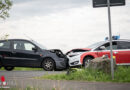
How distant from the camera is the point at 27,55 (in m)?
17.8

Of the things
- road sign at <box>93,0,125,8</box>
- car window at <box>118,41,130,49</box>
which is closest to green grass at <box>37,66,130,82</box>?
road sign at <box>93,0,125,8</box>

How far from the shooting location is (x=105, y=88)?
9.74m

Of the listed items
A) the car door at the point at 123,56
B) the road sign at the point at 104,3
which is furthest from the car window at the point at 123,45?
the road sign at the point at 104,3

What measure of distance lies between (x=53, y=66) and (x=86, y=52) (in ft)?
6.46

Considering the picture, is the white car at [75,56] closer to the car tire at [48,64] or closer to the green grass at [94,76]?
the car tire at [48,64]

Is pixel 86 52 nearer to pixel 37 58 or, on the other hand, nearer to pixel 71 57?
pixel 71 57

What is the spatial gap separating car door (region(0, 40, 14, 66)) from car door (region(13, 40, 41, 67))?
0.90 feet

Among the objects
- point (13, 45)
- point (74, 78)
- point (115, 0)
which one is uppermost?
point (115, 0)

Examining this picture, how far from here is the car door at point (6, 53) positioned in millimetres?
17922

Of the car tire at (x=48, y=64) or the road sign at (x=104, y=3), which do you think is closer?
the road sign at (x=104, y=3)

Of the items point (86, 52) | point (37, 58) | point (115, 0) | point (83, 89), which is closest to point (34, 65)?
point (37, 58)

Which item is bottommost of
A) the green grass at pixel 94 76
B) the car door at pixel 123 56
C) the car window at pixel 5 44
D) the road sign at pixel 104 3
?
the green grass at pixel 94 76

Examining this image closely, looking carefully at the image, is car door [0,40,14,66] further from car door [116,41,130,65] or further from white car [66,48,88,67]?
car door [116,41,130,65]

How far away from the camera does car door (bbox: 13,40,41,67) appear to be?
1784 centimetres
